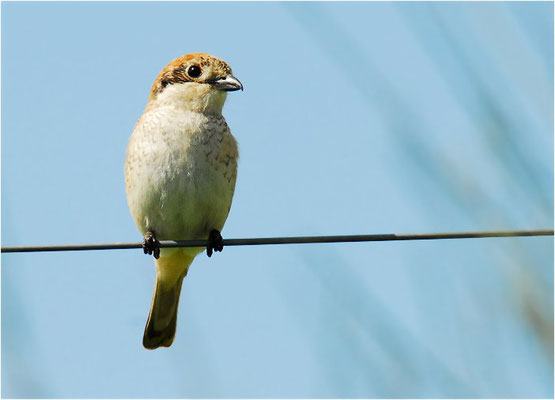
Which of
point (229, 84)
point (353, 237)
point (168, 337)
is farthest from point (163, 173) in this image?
point (353, 237)

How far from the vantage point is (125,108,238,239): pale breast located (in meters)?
5.67

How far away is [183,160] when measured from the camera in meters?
5.69

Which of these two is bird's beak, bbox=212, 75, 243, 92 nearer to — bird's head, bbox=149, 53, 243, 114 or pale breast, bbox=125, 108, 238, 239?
bird's head, bbox=149, 53, 243, 114

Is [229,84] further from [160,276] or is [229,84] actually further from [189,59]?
[160,276]

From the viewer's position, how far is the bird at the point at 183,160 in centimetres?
568

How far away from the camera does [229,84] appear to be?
6.19 m

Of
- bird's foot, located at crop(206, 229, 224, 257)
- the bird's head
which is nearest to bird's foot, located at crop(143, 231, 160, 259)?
bird's foot, located at crop(206, 229, 224, 257)

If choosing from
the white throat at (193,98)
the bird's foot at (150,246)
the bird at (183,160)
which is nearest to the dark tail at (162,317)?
the bird at (183,160)

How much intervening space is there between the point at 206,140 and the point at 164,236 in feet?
2.45

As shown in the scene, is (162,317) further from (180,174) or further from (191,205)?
(180,174)

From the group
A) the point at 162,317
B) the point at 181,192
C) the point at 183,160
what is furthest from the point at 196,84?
the point at 162,317

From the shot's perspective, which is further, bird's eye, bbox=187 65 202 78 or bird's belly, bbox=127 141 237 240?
bird's eye, bbox=187 65 202 78

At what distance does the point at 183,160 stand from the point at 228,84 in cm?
82

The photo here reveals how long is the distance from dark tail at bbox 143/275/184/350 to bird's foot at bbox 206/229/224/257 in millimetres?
923
